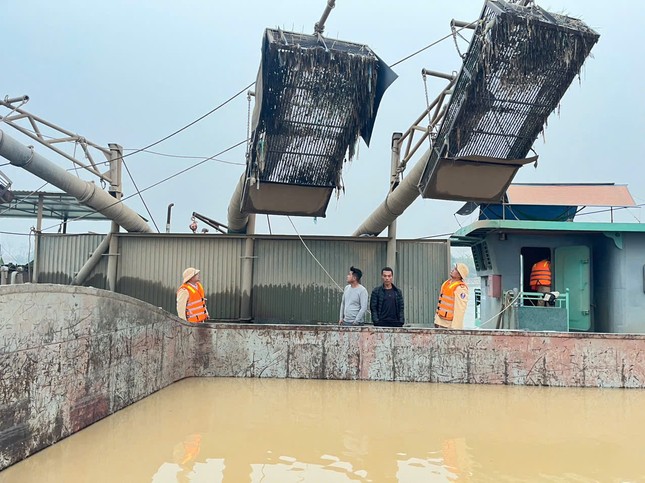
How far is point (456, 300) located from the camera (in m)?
6.53

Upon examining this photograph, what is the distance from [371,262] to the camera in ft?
30.9

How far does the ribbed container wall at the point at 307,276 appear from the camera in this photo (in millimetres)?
9359

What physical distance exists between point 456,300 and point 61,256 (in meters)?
8.43

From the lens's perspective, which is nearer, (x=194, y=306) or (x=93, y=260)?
(x=194, y=306)

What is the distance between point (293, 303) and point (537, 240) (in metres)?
5.00

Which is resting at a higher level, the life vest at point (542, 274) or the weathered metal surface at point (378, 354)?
the life vest at point (542, 274)

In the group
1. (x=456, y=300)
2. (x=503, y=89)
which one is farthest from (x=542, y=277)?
(x=503, y=89)

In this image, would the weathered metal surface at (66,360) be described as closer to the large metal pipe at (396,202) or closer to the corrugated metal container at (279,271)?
the corrugated metal container at (279,271)

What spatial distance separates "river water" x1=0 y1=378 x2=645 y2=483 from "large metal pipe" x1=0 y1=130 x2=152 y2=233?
171 inches

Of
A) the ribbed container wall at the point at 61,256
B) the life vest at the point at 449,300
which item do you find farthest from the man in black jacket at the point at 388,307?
the ribbed container wall at the point at 61,256

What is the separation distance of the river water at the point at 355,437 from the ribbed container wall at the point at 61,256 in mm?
5479

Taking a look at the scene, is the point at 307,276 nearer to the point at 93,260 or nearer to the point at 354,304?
the point at 354,304

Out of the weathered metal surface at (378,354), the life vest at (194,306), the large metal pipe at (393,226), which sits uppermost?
the large metal pipe at (393,226)

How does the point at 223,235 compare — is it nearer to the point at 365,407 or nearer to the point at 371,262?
the point at 371,262
